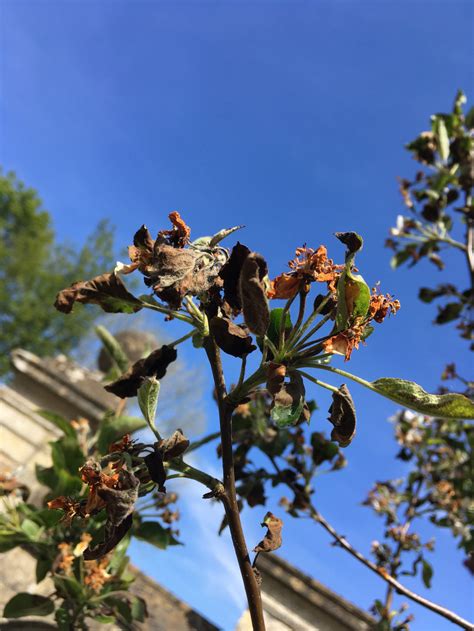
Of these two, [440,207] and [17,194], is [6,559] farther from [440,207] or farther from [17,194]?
[17,194]

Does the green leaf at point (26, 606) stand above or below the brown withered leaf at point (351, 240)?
below

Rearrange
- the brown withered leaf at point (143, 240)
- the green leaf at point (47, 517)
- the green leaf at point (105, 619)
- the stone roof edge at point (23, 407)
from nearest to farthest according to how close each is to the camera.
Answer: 1. the brown withered leaf at point (143, 240)
2. the green leaf at point (105, 619)
3. the green leaf at point (47, 517)
4. the stone roof edge at point (23, 407)

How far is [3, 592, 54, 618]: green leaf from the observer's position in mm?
2209

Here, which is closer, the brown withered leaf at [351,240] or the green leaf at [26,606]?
the brown withered leaf at [351,240]

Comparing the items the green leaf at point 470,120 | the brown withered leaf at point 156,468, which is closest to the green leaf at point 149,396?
the brown withered leaf at point 156,468

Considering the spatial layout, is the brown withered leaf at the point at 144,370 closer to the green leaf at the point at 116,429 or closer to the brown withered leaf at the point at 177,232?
the brown withered leaf at the point at 177,232

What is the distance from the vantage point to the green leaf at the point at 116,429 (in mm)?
2266

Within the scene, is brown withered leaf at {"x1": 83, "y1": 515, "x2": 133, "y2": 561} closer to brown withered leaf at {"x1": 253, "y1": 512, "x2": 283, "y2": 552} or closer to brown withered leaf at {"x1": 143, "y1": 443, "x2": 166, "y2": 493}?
brown withered leaf at {"x1": 143, "y1": 443, "x2": 166, "y2": 493}

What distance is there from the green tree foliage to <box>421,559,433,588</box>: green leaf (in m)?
19.2

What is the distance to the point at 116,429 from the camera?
2.29 m

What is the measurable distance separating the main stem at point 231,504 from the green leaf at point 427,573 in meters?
2.39

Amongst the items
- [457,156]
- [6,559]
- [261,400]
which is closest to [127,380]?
[261,400]

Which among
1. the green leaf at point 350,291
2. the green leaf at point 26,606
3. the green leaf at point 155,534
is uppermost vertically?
the green leaf at point 350,291

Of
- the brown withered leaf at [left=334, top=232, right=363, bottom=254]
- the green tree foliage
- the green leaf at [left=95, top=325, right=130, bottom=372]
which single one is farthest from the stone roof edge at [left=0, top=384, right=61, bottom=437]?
the green tree foliage
